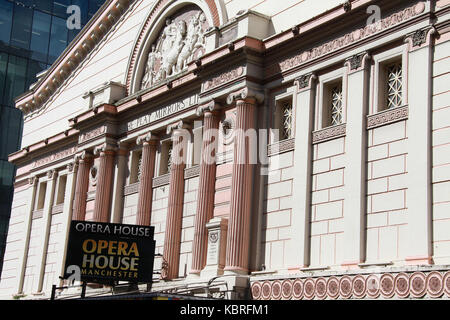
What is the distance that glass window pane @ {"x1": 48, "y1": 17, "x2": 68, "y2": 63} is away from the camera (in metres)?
→ 66.6

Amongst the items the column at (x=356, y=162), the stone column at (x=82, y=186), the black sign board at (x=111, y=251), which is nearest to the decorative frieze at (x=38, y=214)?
the stone column at (x=82, y=186)

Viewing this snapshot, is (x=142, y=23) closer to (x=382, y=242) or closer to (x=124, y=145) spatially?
(x=124, y=145)

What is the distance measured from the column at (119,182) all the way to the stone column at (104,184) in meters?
0.36

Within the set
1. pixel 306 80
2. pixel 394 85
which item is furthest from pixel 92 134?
pixel 394 85

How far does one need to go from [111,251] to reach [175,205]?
326 cm

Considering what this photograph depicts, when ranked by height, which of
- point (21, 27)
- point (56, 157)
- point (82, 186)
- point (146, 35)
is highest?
point (21, 27)

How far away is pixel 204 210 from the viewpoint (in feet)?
90.6

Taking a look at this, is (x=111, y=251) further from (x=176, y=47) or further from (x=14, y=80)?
(x=14, y=80)

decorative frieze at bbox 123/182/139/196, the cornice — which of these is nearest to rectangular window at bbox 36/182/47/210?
the cornice

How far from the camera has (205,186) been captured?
91.2 feet

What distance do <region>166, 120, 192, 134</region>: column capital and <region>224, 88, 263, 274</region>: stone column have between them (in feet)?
12.5

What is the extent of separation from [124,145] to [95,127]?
7.48 feet

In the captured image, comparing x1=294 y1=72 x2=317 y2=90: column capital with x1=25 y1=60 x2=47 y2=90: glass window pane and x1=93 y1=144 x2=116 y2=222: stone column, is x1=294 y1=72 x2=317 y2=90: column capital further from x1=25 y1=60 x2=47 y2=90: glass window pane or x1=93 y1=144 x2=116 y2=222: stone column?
x1=25 y1=60 x2=47 y2=90: glass window pane

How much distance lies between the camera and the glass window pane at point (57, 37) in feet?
219
